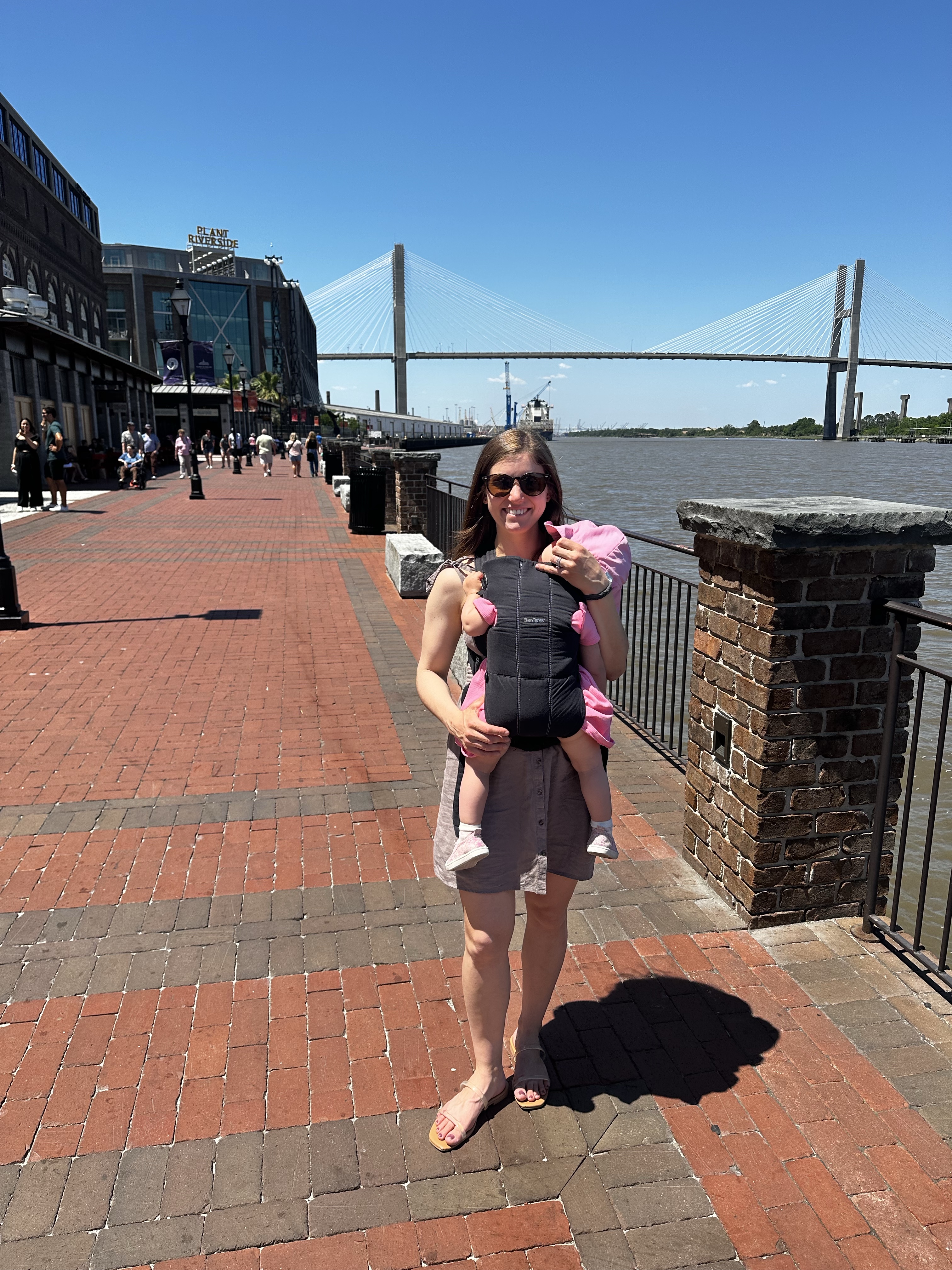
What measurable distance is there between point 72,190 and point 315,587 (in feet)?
155

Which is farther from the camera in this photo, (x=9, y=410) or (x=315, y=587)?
(x=9, y=410)

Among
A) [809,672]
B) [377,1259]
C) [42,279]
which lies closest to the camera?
[377,1259]

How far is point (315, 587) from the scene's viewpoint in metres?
10.6

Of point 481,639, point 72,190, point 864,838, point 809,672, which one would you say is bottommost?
point 864,838

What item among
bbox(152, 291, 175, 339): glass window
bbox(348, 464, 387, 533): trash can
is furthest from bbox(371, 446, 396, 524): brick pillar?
bbox(152, 291, 175, 339): glass window

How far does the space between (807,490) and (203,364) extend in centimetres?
3932

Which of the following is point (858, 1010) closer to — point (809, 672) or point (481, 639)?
point (809, 672)

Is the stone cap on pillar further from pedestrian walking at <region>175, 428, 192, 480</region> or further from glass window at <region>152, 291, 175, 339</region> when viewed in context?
glass window at <region>152, 291, 175, 339</region>

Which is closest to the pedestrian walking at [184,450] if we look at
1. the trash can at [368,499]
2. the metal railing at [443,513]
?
the trash can at [368,499]

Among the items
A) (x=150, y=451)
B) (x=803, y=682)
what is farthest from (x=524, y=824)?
(x=150, y=451)

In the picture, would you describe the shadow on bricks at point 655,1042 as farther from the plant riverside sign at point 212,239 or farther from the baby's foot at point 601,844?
the plant riverside sign at point 212,239

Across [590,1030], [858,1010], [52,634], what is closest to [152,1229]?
[590,1030]

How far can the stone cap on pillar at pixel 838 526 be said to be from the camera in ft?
9.78

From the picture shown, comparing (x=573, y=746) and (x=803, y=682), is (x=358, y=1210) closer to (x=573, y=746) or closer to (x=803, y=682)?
(x=573, y=746)
